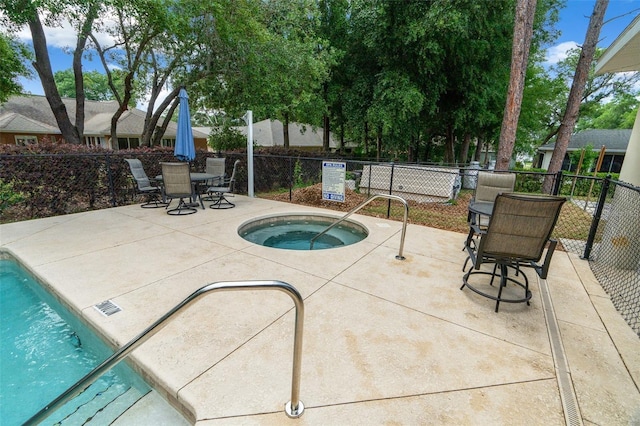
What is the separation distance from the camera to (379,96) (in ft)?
39.2

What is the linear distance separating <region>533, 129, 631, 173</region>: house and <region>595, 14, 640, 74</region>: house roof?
723 inches

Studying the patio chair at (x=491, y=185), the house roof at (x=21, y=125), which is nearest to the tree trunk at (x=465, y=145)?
the patio chair at (x=491, y=185)

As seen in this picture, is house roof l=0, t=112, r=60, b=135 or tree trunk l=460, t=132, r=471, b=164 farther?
tree trunk l=460, t=132, r=471, b=164

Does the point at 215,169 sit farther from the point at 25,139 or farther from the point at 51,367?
the point at 25,139

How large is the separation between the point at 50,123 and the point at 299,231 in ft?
67.6

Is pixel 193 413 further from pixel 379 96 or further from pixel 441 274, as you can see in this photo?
pixel 379 96

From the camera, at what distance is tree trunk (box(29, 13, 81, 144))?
788 centimetres

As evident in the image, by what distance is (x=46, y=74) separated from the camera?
830 cm

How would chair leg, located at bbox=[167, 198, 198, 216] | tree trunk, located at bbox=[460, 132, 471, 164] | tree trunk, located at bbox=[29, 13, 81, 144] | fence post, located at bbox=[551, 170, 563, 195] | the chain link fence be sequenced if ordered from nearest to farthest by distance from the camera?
the chain link fence
fence post, located at bbox=[551, 170, 563, 195]
chair leg, located at bbox=[167, 198, 198, 216]
tree trunk, located at bbox=[29, 13, 81, 144]
tree trunk, located at bbox=[460, 132, 471, 164]

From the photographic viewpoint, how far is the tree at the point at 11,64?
333 inches

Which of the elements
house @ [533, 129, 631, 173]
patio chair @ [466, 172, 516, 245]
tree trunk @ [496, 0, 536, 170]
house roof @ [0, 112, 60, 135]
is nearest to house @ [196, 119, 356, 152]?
house roof @ [0, 112, 60, 135]

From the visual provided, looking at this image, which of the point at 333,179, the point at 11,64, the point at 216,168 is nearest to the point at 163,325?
the point at 333,179

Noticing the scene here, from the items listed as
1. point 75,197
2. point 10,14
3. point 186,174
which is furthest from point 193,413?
point 10,14

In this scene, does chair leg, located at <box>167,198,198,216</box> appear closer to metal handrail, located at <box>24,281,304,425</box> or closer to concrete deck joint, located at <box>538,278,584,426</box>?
metal handrail, located at <box>24,281,304,425</box>
